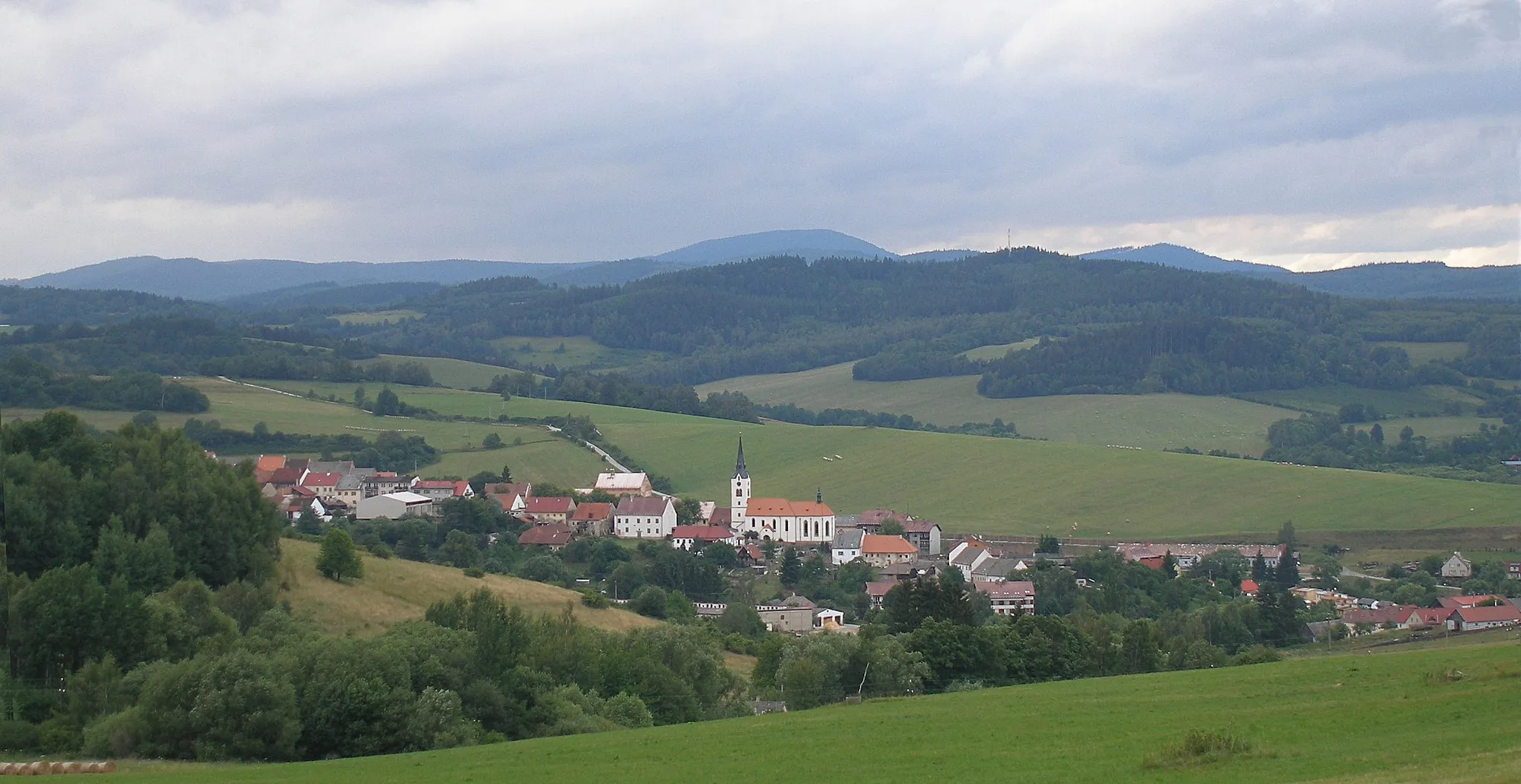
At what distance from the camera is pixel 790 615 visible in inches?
2682

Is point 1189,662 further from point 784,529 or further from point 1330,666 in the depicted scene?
point 784,529

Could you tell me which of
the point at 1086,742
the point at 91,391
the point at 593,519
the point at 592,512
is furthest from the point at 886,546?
the point at 1086,742

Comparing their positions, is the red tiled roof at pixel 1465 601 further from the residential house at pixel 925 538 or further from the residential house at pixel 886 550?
the residential house at pixel 925 538

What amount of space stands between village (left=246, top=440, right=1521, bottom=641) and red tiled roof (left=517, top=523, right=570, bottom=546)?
0.27 feet

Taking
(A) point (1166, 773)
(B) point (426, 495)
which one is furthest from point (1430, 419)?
(A) point (1166, 773)

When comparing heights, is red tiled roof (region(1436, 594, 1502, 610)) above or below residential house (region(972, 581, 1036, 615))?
above

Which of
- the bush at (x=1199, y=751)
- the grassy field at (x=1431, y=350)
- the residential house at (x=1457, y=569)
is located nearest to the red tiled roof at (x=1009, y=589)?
the residential house at (x=1457, y=569)

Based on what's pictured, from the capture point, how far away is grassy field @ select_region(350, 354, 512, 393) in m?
156

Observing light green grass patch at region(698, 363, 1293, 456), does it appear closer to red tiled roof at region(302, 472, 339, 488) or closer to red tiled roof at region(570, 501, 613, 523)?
red tiled roof at region(570, 501, 613, 523)

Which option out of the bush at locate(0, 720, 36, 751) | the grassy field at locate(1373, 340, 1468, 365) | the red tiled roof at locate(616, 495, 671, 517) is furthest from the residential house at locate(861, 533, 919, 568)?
the grassy field at locate(1373, 340, 1468, 365)

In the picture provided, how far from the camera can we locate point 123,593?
1446 inches

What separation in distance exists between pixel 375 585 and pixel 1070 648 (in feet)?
76.7

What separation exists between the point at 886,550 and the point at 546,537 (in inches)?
751

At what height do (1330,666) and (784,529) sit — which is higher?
(1330,666)
